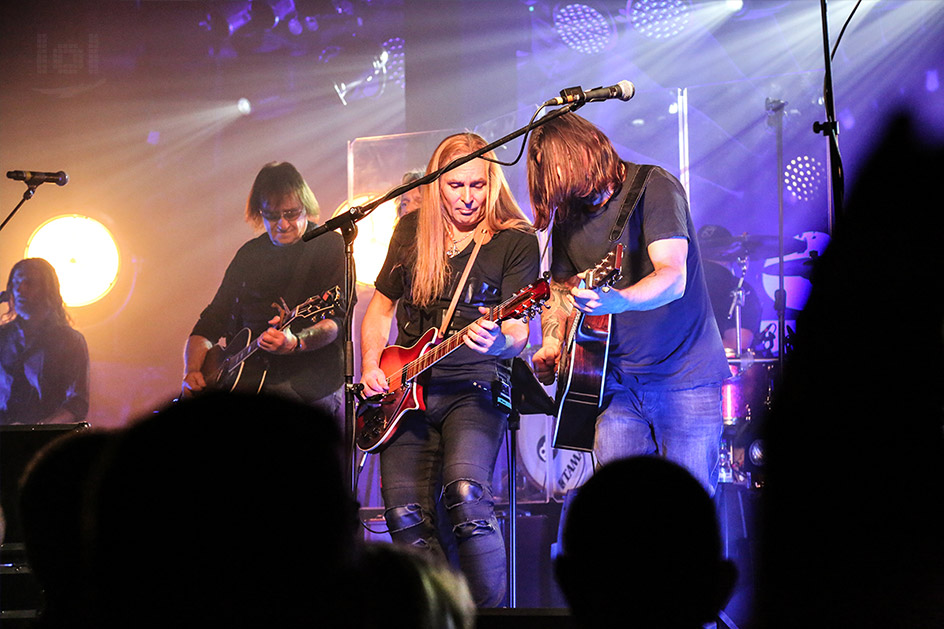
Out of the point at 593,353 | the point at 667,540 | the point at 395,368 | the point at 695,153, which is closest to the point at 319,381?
the point at 395,368

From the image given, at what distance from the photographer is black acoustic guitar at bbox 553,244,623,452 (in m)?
3.53

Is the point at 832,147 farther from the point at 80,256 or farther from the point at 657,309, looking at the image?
the point at 80,256

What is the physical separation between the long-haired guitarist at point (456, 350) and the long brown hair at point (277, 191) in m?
1.88

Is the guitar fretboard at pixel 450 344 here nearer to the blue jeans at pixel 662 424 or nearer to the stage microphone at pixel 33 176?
the blue jeans at pixel 662 424

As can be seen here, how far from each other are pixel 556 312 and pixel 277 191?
112 inches

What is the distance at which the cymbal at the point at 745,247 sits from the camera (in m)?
5.92

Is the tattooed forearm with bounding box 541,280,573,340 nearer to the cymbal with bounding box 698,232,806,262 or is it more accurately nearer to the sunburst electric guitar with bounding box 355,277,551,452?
the sunburst electric guitar with bounding box 355,277,551,452

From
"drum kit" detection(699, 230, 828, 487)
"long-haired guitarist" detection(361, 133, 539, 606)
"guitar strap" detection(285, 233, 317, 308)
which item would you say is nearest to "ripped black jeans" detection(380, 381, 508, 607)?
"long-haired guitarist" detection(361, 133, 539, 606)

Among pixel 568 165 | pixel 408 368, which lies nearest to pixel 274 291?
pixel 408 368

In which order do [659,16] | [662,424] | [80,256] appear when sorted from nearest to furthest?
1. [662,424]
2. [659,16]
3. [80,256]

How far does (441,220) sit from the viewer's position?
4.08 meters

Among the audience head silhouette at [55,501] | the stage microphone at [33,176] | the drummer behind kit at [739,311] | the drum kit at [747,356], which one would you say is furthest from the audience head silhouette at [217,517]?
the stage microphone at [33,176]

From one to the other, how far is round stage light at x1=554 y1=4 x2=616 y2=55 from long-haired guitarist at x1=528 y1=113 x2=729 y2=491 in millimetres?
3001

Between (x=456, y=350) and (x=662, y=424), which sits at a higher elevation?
(x=456, y=350)
